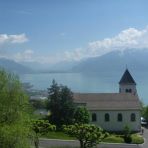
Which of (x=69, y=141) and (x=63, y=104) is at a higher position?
(x=63, y=104)

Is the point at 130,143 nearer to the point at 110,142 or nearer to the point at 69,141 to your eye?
the point at 110,142

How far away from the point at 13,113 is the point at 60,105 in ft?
108

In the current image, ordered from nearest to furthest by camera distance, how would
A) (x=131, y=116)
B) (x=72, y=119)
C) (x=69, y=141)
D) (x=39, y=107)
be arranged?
(x=69, y=141)
(x=72, y=119)
(x=131, y=116)
(x=39, y=107)

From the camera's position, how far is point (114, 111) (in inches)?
2977

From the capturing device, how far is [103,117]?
250 ft

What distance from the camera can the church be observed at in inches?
2953

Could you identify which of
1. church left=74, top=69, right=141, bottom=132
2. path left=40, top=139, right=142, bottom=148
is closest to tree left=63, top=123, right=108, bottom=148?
path left=40, top=139, right=142, bottom=148

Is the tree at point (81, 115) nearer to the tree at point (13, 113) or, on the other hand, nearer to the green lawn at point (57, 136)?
the green lawn at point (57, 136)

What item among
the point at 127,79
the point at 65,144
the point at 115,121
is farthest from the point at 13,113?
the point at 127,79

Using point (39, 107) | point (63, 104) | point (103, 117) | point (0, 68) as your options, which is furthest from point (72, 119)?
point (39, 107)

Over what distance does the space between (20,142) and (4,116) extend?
7.80ft

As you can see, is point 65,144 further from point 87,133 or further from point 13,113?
point 13,113

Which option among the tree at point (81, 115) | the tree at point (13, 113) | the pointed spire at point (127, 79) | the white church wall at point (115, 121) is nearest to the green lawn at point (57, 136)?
A: the tree at point (81, 115)

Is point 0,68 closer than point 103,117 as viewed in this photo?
Yes
